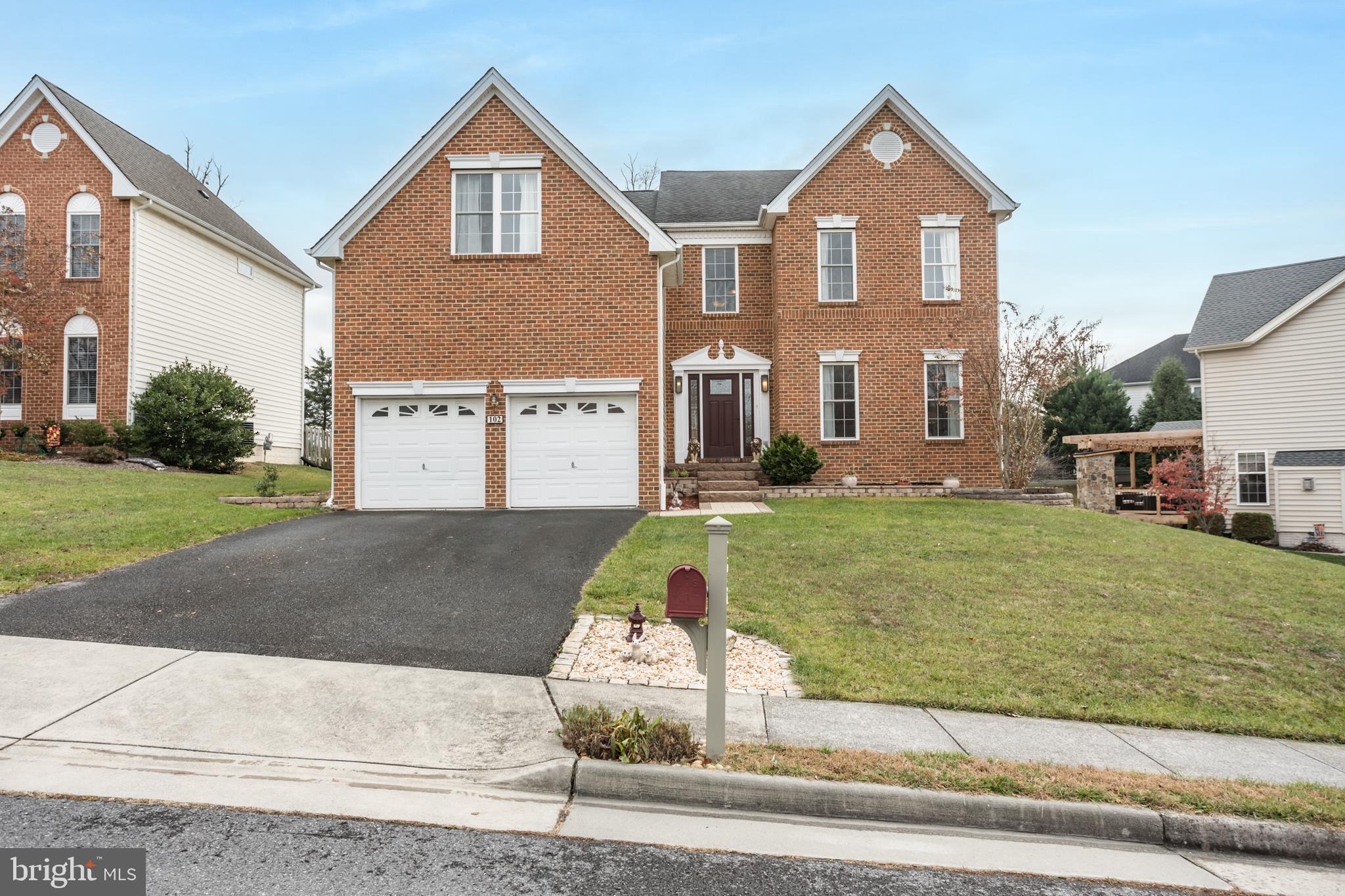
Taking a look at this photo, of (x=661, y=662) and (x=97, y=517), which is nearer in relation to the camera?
(x=661, y=662)

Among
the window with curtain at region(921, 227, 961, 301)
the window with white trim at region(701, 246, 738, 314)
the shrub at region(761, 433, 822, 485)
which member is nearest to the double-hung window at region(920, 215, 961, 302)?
the window with curtain at region(921, 227, 961, 301)

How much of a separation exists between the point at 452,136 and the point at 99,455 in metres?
11.1

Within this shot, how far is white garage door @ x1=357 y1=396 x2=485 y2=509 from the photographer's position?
45.7 ft

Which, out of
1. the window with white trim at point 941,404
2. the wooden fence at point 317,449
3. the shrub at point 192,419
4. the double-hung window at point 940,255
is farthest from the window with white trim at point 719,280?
the wooden fence at point 317,449

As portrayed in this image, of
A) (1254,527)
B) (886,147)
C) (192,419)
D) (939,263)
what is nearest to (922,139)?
(886,147)

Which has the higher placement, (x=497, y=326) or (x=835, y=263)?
(x=835, y=263)

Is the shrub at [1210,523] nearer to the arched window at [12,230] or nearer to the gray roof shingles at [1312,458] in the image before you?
the gray roof shingles at [1312,458]

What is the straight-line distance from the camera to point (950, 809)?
3.86 meters

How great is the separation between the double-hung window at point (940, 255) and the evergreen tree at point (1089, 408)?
59.3ft

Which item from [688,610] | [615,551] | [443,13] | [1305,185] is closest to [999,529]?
[615,551]

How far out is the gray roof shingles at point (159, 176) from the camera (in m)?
18.8

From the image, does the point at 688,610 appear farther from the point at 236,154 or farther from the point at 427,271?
the point at 236,154

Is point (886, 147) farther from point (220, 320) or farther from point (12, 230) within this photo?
point (12, 230)

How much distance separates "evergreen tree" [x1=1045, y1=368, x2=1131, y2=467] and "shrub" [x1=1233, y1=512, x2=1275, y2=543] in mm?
13382
